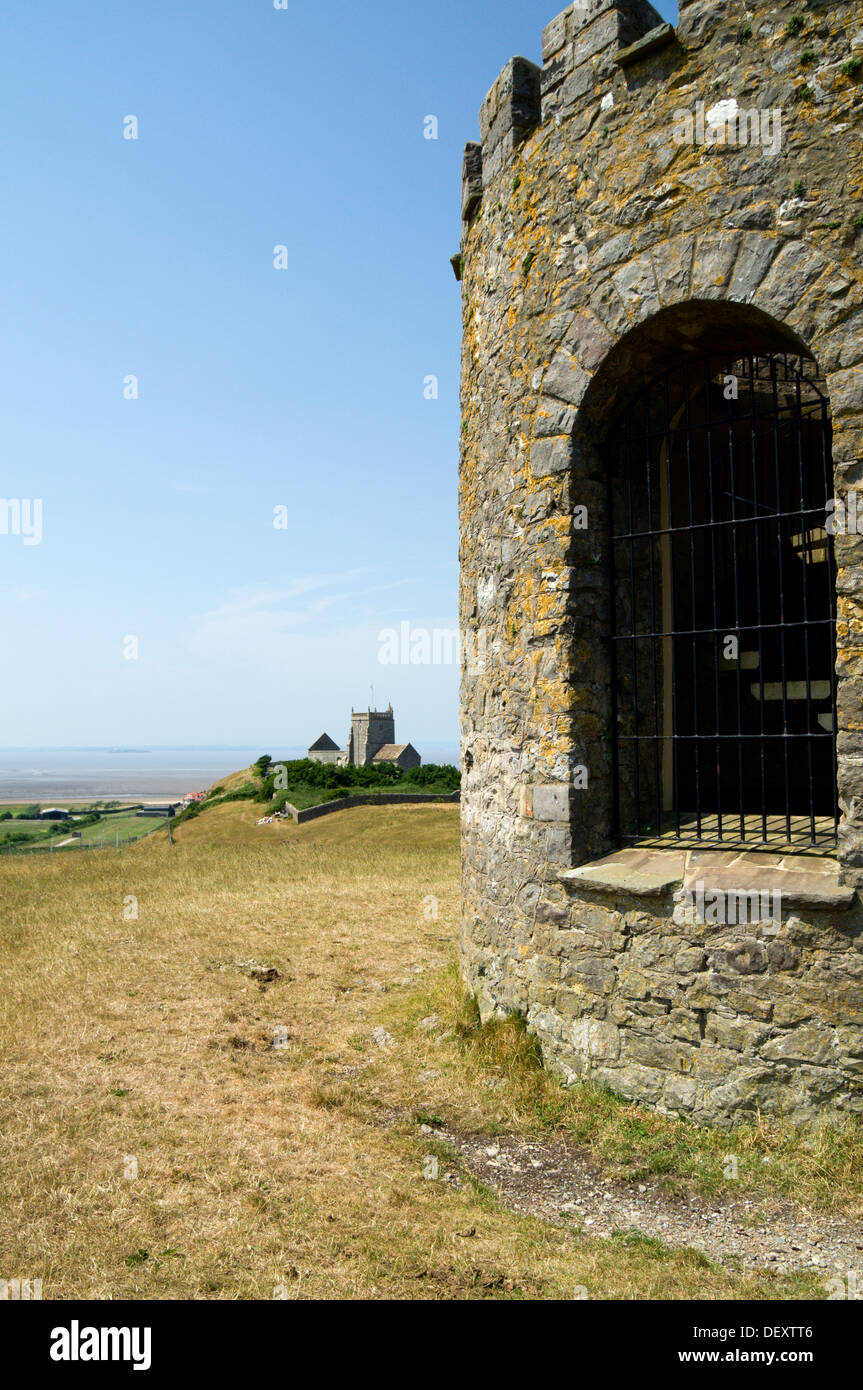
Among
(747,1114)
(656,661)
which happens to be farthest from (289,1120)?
(656,661)

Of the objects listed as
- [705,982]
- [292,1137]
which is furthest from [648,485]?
[292,1137]

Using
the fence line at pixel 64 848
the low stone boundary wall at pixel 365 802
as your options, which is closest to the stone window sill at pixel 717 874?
the fence line at pixel 64 848

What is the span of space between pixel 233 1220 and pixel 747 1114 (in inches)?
105

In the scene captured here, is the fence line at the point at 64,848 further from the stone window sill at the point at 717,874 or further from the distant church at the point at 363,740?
the distant church at the point at 363,740

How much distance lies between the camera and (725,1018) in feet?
15.5

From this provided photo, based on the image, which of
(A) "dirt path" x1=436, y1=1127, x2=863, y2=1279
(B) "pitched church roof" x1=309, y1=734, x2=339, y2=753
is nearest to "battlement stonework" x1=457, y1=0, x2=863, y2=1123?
(A) "dirt path" x1=436, y1=1127, x2=863, y2=1279

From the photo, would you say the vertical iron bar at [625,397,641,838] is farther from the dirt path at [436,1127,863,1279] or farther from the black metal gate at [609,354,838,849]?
the dirt path at [436,1127,863,1279]

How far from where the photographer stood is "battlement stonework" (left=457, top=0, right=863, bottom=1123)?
4531 mm

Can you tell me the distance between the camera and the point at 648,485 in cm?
555

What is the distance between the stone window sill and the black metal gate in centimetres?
20

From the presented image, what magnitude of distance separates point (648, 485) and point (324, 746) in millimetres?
72575

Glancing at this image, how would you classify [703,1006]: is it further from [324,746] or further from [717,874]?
[324,746]

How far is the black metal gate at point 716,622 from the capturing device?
5.29 m

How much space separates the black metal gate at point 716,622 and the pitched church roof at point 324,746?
6854 centimetres
